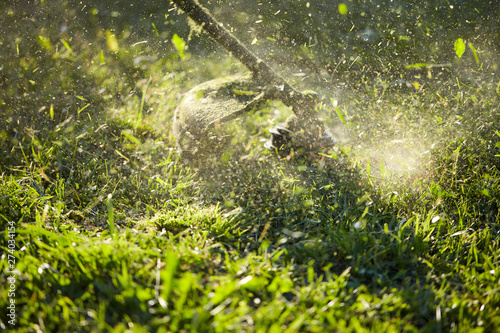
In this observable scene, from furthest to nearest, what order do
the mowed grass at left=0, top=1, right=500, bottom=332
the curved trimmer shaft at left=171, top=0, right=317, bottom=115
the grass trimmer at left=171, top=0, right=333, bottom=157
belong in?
the curved trimmer shaft at left=171, top=0, right=317, bottom=115 → the grass trimmer at left=171, top=0, right=333, bottom=157 → the mowed grass at left=0, top=1, right=500, bottom=332

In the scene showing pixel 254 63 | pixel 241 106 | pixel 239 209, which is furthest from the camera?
pixel 254 63

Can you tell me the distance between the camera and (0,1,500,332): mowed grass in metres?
1.34

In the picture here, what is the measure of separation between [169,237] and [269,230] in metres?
0.61

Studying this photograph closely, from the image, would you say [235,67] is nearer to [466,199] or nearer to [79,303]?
[466,199]

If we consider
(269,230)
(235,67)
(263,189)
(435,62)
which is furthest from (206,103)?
(435,62)

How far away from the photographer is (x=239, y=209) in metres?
2.17

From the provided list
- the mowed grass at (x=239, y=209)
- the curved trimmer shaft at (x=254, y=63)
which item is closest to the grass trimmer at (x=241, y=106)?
the curved trimmer shaft at (x=254, y=63)

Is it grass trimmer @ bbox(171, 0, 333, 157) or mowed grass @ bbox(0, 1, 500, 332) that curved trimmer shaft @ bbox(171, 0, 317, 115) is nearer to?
grass trimmer @ bbox(171, 0, 333, 157)

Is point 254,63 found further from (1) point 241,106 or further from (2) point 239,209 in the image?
(2) point 239,209

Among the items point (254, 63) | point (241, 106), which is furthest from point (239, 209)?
point (254, 63)

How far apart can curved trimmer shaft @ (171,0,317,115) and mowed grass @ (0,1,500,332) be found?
1.26 feet

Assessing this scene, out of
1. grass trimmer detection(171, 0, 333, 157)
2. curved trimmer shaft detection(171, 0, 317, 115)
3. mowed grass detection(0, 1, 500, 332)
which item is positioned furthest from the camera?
curved trimmer shaft detection(171, 0, 317, 115)

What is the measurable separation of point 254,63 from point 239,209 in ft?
4.53

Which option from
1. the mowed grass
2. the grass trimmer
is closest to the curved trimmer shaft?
the grass trimmer
